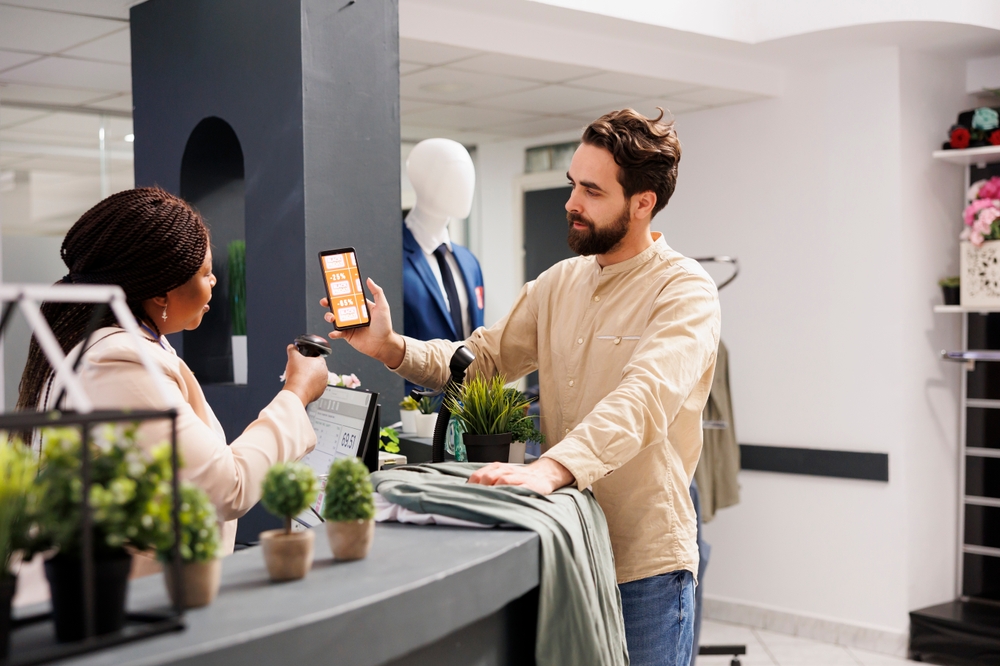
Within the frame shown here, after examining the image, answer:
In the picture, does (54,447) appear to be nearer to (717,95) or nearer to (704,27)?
(704,27)

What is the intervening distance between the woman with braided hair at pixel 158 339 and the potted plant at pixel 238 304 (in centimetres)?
168

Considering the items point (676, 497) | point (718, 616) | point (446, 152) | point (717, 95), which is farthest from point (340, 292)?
point (718, 616)

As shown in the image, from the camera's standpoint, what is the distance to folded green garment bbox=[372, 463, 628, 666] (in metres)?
1.54

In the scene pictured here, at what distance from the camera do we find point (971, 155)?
15.2ft

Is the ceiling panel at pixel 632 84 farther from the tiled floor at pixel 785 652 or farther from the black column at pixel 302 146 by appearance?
the tiled floor at pixel 785 652

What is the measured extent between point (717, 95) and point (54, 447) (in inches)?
181

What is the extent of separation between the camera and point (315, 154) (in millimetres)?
2938

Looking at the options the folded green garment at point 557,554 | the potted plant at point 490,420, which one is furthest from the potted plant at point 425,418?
the folded green garment at point 557,554

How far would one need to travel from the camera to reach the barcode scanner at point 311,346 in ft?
6.01

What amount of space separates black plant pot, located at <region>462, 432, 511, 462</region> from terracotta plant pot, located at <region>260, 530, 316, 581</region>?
2.71 ft

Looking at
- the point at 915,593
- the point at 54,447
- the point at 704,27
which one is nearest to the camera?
the point at 54,447

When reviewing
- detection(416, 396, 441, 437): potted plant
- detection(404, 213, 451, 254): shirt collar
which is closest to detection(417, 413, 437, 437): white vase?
detection(416, 396, 441, 437): potted plant

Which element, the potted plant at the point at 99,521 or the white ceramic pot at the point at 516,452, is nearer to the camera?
the potted plant at the point at 99,521

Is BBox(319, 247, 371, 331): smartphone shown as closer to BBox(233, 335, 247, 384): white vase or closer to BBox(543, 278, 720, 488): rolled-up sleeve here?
BBox(543, 278, 720, 488): rolled-up sleeve
